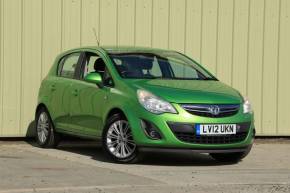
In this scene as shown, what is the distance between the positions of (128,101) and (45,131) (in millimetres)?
2453

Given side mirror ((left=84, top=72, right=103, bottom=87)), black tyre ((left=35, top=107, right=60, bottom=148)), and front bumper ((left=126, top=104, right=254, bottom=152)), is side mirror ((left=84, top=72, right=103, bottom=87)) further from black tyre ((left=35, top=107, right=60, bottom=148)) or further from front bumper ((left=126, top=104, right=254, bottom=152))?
black tyre ((left=35, top=107, right=60, bottom=148))

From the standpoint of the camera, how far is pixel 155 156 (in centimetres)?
1232

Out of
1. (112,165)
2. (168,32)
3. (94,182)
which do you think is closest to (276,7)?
(168,32)

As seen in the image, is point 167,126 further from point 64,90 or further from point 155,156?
point 64,90

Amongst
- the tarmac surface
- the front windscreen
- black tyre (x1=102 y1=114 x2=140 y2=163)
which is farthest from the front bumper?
the front windscreen

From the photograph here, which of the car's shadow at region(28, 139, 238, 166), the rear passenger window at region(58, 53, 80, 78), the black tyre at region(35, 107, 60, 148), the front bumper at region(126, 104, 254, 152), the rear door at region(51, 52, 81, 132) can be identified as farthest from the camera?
the black tyre at region(35, 107, 60, 148)

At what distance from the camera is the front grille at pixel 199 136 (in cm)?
1070

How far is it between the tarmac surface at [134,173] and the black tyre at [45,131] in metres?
0.16

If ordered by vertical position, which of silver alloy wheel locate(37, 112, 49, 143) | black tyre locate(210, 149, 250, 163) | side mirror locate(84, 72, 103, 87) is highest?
side mirror locate(84, 72, 103, 87)

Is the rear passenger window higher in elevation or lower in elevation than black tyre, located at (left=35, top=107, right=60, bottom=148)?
higher

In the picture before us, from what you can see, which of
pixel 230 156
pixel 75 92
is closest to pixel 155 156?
pixel 230 156

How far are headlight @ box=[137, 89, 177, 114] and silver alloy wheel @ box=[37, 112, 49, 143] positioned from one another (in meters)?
2.55

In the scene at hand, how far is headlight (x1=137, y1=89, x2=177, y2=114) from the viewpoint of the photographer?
35.2 feet

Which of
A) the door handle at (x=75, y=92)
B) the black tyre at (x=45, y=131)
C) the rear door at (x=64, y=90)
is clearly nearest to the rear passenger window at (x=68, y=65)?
the rear door at (x=64, y=90)
